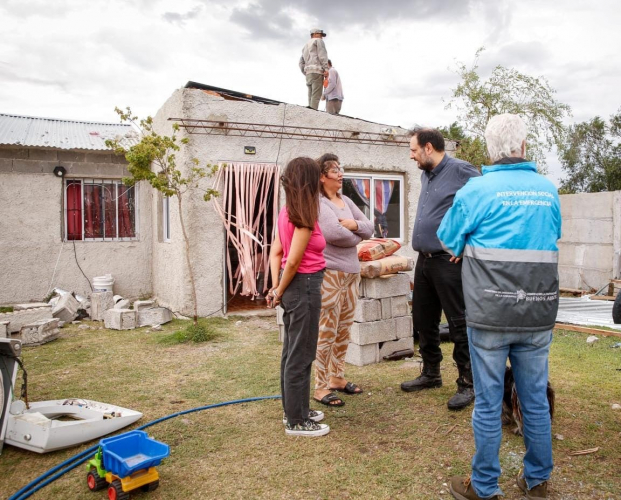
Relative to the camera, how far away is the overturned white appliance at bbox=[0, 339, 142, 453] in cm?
330

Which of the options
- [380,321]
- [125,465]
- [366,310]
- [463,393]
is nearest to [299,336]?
[125,465]

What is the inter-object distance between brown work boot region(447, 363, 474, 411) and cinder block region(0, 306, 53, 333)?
249 inches

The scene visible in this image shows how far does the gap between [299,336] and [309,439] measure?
2.44ft

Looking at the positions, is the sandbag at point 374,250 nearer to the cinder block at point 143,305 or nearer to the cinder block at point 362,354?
the cinder block at point 362,354

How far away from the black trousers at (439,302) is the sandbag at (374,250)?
123 cm

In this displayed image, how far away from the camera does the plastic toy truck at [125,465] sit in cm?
275

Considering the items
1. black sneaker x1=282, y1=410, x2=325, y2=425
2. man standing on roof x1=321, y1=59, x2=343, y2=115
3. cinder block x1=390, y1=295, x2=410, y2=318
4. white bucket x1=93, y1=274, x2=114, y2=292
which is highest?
man standing on roof x1=321, y1=59, x2=343, y2=115

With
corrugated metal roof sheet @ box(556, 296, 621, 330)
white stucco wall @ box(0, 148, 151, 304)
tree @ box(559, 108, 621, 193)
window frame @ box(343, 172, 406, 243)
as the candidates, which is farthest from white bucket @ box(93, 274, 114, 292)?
tree @ box(559, 108, 621, 193)

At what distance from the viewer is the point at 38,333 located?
270 inches

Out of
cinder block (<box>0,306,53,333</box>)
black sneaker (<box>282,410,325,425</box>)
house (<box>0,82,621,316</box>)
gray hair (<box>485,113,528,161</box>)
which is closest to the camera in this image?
gray hair (<box>485,113,528,161</box>)

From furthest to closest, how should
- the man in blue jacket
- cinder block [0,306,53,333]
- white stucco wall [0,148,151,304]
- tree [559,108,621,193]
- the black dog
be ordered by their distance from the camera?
tree [559,108,621,193], white stucco wall [0,148,151,304], cinder block [0,306,53,333], the black dog, the man in blue jacket

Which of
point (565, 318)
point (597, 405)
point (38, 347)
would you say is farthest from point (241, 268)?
point (597, 405)

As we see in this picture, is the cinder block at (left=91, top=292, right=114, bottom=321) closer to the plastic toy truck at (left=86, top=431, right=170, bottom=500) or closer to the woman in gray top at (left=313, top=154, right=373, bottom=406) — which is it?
the woman in gray top at (left=313, top=154, right=373, bottom=406)

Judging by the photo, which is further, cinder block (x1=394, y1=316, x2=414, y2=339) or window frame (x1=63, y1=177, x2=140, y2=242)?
window frame (x1=63, y1=177, x2=140, y2=242)
